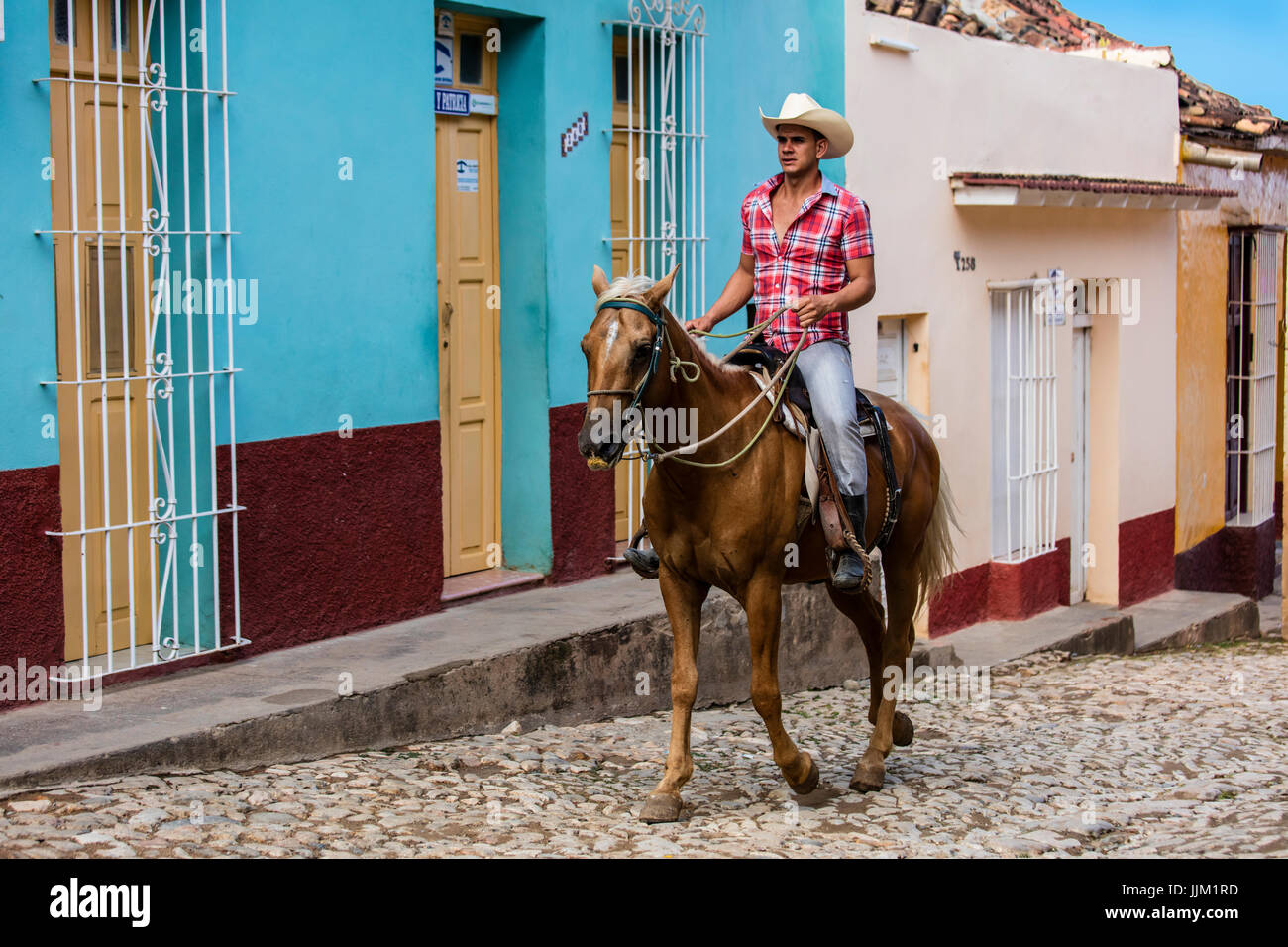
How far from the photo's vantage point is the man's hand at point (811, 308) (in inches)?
250

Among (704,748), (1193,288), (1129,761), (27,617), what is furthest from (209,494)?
(1193,288)

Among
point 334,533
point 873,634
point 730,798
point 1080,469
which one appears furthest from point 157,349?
point 1080,469

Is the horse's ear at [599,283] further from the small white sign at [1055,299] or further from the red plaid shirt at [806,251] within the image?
the small white sign at [1055,299]

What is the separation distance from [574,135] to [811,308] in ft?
13.0

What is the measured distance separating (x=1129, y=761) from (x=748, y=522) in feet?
10.8

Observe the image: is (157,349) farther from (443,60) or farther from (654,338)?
(654,338)

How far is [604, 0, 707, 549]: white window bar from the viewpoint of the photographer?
1064 cm

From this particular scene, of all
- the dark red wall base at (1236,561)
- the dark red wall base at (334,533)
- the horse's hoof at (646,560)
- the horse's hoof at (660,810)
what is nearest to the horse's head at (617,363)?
the horse's hoof at (646,560)

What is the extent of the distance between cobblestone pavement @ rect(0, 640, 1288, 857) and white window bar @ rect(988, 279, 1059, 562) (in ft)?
16.1

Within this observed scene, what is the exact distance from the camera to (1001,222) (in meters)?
14.0

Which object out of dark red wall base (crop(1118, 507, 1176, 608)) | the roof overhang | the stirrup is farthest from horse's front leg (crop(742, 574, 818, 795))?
dark red wall base (crop(1118, 507, 1176, 608))

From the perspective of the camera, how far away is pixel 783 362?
652cm
